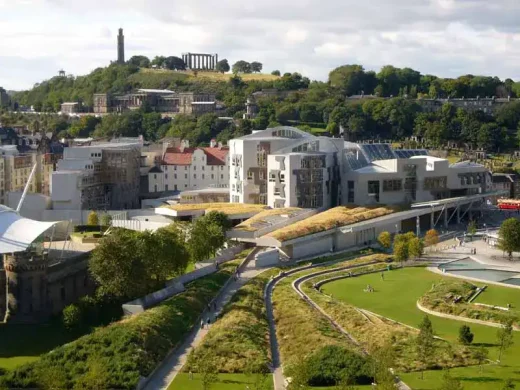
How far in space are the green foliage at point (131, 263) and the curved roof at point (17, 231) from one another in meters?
3.07

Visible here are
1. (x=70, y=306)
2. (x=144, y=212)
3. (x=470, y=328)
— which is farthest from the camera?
(x=144, y=212)

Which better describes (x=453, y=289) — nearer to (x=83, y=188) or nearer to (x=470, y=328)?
(x=470, y=328)

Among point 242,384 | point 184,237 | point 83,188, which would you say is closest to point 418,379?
point 242,384

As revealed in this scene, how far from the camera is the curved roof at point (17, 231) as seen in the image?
4159 cm

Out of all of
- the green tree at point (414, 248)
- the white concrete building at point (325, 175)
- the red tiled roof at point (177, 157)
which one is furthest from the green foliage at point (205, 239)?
the red tiled roof at point (177, 157)

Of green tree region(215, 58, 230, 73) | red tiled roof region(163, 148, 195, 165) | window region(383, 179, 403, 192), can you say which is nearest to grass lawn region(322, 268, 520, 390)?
window region(383, 179, 403, 192)

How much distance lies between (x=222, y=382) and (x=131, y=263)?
12.6m

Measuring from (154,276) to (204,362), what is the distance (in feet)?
48.4

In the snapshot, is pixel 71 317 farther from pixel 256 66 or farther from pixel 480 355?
pixel 256 66

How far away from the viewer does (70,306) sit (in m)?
38.8

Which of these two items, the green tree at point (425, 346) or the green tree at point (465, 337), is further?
the green tree at point (465, 337)

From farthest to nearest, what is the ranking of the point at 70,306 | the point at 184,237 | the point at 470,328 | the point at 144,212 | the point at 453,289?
the point at 144,212
the point at 184,237
the point at 453,289
the point at 70,306
the point at 470,328

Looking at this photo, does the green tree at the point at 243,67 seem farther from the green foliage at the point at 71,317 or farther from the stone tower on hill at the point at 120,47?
the green foliage at the point at 71,317

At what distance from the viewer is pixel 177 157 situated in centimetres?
8038
